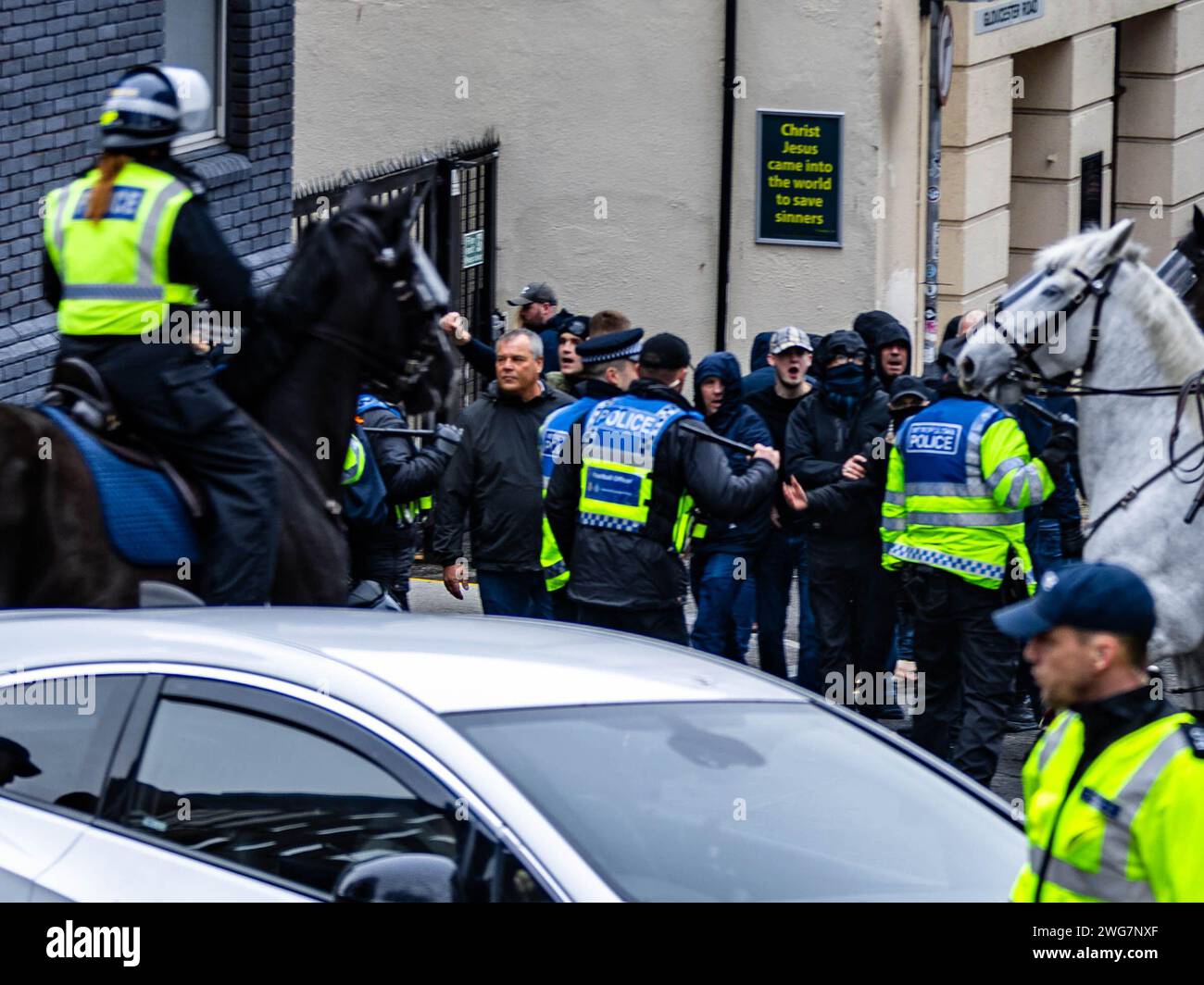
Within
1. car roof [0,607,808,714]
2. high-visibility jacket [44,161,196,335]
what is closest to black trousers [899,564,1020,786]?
high-visibility jacket [44,161,196,335]

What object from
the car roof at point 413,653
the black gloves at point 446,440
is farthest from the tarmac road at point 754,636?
the car roof at point 413,653

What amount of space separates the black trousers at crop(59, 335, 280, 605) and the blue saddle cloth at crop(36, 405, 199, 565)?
0.09 metres

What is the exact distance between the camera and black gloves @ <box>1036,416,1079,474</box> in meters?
9.78

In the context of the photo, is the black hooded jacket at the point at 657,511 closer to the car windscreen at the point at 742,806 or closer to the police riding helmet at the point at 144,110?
the police riding helmet at the point at 144,110

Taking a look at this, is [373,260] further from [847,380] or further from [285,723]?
[285,723]

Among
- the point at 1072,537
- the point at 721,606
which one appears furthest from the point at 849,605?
the point at 1072,537

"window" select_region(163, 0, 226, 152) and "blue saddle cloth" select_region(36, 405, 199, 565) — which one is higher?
"window" select_region(163, 0, 226, 152)

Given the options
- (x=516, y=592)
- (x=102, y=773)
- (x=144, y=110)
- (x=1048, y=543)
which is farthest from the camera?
(x=1048, y=543)

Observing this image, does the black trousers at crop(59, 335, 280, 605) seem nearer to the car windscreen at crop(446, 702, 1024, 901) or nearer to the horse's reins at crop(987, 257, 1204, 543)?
the car windscreen at crop(446, 702, 1024, 901)

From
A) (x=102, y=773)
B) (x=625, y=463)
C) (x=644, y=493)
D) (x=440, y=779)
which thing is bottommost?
(x=102, y=773)

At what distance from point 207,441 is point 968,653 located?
3.57m

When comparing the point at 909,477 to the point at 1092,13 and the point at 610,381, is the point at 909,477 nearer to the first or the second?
the point at 610,381

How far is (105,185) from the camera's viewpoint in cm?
748
